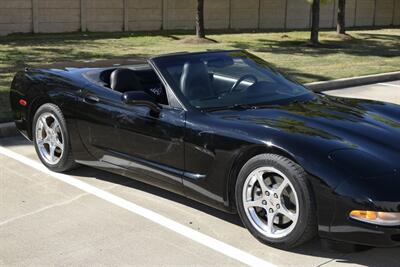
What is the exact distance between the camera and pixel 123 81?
517 centimetres

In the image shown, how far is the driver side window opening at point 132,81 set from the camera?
16.9 ft

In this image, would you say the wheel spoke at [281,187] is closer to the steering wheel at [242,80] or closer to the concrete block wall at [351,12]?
the steering wheel at [242,80]

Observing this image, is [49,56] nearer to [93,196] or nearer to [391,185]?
[93,196]

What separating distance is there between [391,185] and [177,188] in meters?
1.69

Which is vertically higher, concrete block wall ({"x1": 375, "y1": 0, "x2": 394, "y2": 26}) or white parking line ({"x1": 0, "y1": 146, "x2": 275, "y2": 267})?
concrete block wall ({"x1": 375, "y1": 0, "x2": 394, "y2": 26})

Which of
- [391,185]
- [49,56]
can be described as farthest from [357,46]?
[391,185]

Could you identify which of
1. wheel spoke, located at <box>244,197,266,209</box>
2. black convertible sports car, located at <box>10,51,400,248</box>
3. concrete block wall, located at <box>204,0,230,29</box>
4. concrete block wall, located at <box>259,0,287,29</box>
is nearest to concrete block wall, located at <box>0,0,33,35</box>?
concrete block wall, located at <box>204,0,230,29</box>

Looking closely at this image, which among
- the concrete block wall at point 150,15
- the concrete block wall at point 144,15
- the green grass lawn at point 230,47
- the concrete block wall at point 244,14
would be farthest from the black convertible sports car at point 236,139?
the concrete block wall at point 244,14

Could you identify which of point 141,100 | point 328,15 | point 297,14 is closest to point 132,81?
point 141,100

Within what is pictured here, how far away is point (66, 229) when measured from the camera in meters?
4.38

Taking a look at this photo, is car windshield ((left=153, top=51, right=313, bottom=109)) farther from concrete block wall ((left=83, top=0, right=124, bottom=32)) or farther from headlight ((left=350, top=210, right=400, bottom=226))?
concrete block wall ((left=83, top=0, right=124, bottom=32))

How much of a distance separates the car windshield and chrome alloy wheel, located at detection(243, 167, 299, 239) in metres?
0.87

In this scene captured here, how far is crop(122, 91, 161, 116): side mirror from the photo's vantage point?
466cm

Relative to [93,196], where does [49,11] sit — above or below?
above
